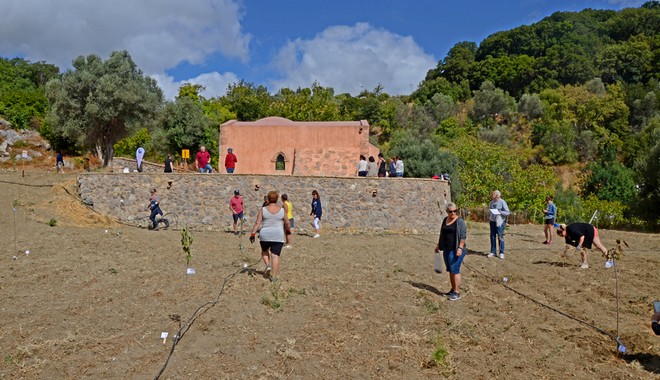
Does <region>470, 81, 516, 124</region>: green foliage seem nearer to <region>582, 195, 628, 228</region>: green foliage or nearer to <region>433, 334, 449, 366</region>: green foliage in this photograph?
<region>582, 195, 628, 228</region>: green foliage

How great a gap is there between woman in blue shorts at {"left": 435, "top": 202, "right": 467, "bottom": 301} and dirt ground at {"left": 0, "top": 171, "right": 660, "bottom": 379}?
1.33 feet

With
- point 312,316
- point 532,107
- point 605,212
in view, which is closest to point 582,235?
point 312,316

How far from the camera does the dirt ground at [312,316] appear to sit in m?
6.25

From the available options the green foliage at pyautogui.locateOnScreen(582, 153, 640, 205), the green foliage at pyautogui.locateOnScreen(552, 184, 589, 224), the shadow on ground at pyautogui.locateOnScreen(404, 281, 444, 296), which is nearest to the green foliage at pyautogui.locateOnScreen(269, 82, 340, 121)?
the green foliage at pyautogui.locateOnScreen(552, 184, 589, 224)

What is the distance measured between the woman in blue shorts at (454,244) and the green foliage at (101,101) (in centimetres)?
2652

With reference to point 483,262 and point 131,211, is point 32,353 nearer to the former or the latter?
point 483,262

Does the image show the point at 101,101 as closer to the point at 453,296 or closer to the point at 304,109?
the point at 304,109

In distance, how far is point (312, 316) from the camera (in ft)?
25.8

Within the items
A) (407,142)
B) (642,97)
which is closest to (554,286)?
(407,142)

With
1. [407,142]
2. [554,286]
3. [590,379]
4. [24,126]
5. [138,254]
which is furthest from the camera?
[24,126]

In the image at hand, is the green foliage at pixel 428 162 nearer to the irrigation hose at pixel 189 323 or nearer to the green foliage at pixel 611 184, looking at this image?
the green foliage at pixel 611 184

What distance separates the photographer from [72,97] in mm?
31406

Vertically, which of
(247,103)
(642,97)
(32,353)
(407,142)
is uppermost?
(642,97)

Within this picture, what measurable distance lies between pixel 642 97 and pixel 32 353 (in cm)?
7796
